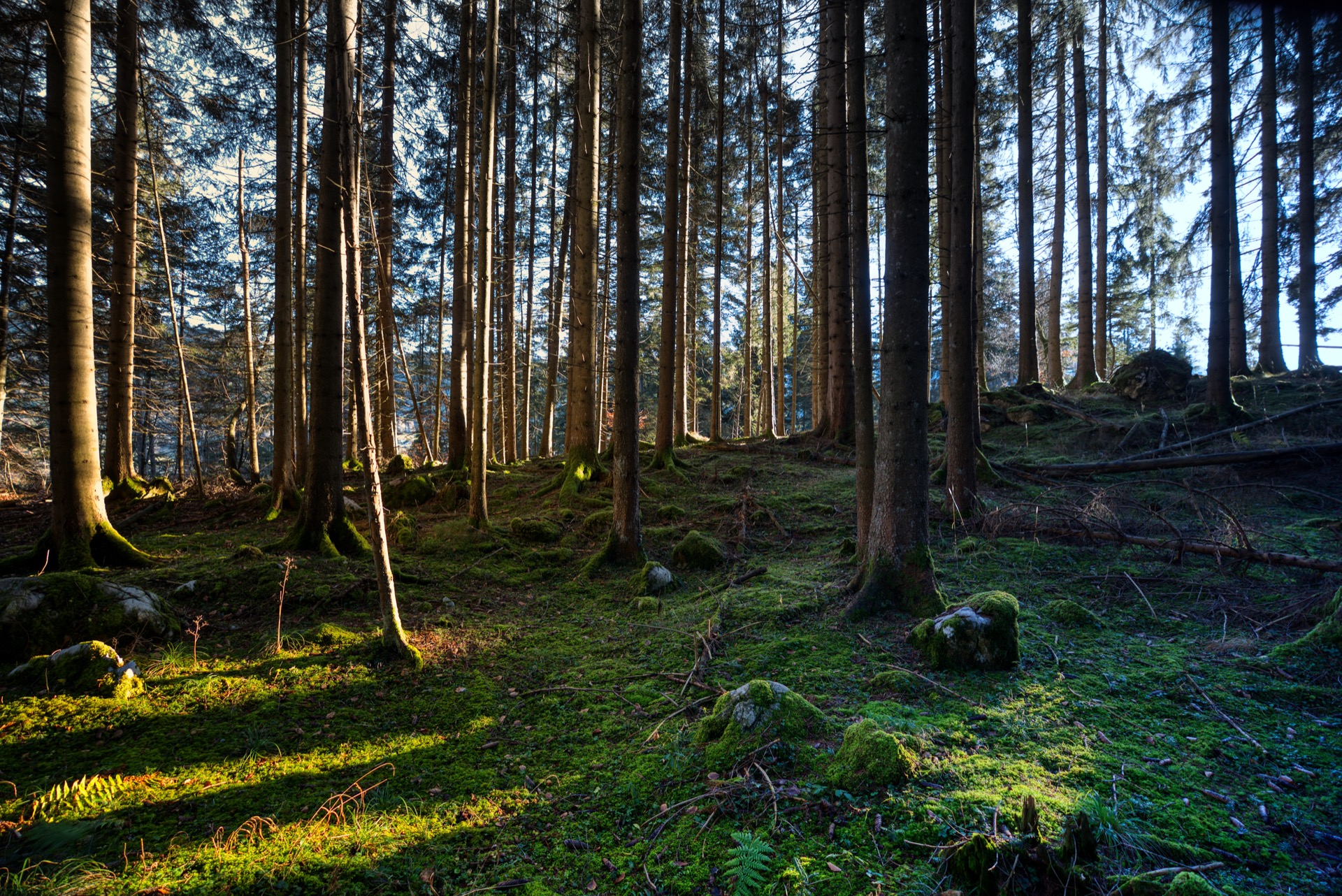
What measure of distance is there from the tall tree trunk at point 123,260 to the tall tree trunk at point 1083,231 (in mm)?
24784

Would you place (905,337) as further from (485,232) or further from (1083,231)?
(1083,231)

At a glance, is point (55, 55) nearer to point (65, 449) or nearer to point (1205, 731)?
point (65, 449)

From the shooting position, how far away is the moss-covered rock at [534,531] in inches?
363

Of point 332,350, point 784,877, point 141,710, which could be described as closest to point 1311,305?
point 784,877

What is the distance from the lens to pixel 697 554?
7863 mm

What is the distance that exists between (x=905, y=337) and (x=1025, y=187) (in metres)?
13.5

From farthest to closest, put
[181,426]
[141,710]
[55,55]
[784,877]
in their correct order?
1. [181,426]
2. [55,55]
3. [141,710]
4. [784,877]

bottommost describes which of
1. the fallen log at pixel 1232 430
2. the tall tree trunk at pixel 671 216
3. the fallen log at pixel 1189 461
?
the fallen log at pixel 1189 461

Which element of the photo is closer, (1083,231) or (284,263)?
(284,263)

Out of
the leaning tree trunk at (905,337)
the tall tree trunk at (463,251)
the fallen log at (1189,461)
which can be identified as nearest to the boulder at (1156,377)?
the fallen log at (1189,461)

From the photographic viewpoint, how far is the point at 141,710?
4.04 metres

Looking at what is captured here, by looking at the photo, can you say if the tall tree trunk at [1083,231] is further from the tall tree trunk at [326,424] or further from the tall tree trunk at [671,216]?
the tall tree trunk at [326,424]

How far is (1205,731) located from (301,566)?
8.34 m

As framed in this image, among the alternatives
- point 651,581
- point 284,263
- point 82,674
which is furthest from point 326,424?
point 651,581
